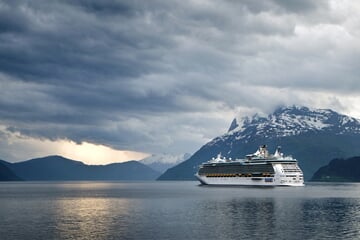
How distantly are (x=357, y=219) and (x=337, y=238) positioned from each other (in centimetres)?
3088

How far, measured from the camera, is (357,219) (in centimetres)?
11375

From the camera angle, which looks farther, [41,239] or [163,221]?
[163,221]

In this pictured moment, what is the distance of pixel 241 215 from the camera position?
120375 mm

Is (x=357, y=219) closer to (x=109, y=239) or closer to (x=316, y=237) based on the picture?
(x=316, y=237)

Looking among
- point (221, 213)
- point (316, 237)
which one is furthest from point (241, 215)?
point (316, 237)

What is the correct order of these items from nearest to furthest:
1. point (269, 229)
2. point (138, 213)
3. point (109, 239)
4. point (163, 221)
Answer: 1. point (109, 239)
2. point (269, 229)
3. point (163, 221)
4. point (138, 213)

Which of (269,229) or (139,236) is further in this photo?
(269,229)

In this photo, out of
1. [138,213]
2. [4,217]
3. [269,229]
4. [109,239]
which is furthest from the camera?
[138,213]

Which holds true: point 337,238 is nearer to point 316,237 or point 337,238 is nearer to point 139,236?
point 316,237

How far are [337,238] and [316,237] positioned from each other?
11.6ft

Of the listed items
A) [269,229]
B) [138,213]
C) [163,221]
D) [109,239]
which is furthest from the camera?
[138,213]

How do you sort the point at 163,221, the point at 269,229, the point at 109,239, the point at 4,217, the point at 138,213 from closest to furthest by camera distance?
the point at 109,239 < the point at 269,229 < the point at 163,221 < the point at 4,217 < the point at 138,213

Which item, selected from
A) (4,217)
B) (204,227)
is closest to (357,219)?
(204,227)

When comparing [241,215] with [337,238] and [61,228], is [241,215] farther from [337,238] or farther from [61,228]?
[61,228]
